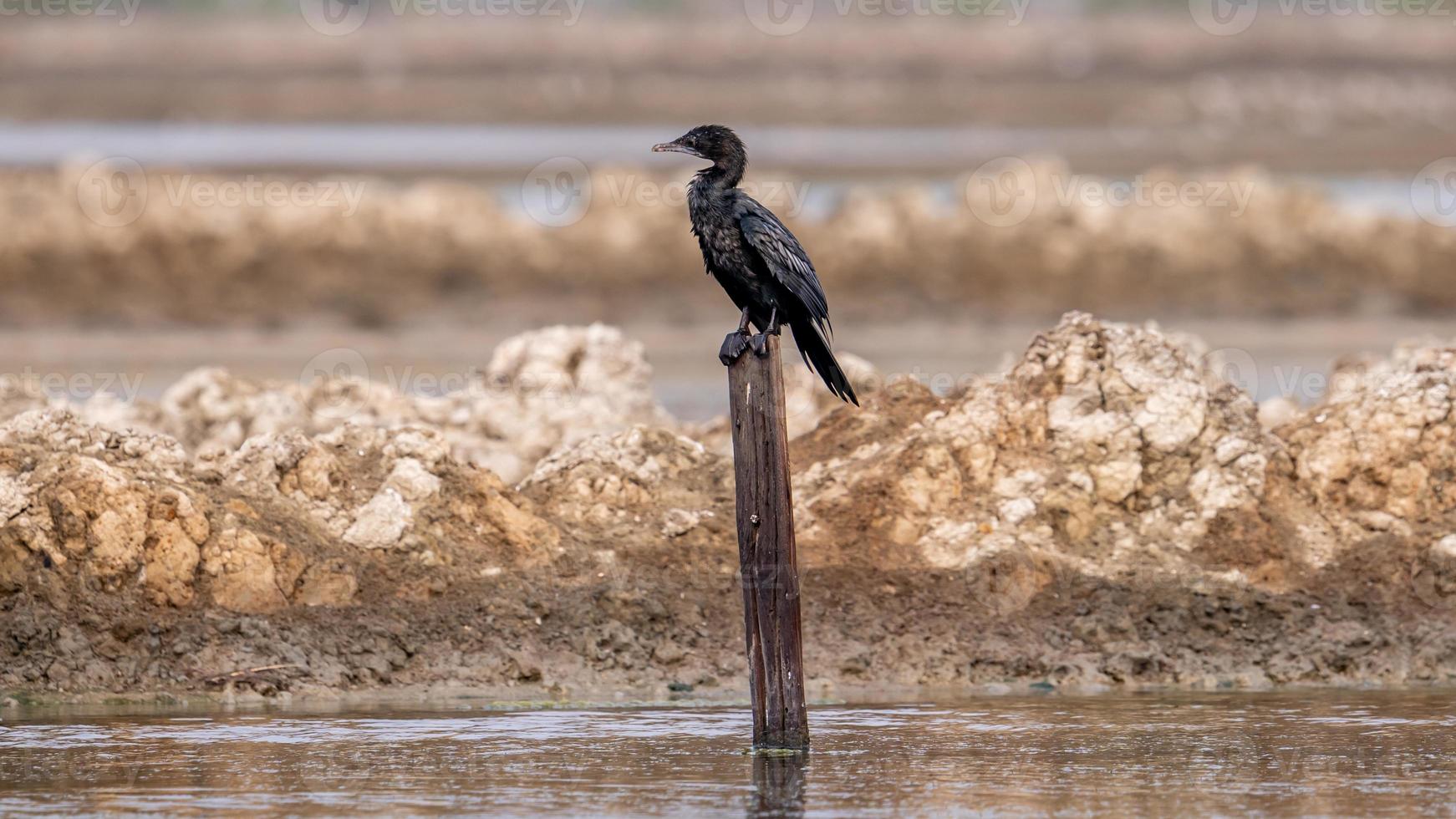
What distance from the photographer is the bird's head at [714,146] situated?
1173 centimetres

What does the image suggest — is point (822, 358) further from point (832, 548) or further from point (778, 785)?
point (832, 548)

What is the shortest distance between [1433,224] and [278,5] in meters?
36.9

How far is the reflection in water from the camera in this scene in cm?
963

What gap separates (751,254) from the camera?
38.3 ft

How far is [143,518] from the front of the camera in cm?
1284

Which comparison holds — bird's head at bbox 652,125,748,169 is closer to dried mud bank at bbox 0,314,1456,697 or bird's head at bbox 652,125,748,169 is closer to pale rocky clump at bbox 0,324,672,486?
dried mud bank at bbox 0,314,1456,697

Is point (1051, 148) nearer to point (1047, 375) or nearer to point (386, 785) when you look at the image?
point (1047, 375)

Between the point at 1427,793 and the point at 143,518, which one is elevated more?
the point at 143,518

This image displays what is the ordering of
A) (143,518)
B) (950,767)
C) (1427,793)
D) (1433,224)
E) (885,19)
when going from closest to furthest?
(1427,793)
(950,767)
(143,518)
(1433,224)
(885,19)

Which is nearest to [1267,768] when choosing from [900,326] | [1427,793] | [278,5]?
[1427,793]

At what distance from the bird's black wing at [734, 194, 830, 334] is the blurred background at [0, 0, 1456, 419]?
1036 centimetres

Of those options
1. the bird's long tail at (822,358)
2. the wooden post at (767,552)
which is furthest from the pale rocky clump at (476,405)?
the wooden post at (767,552)

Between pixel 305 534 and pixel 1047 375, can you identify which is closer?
pixel 305 534

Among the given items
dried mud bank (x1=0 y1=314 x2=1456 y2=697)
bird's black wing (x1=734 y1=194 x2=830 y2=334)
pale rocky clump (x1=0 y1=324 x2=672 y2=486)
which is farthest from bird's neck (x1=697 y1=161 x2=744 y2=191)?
pale rocky clump (x1=0 y1=324 x2=672 y2=486)
